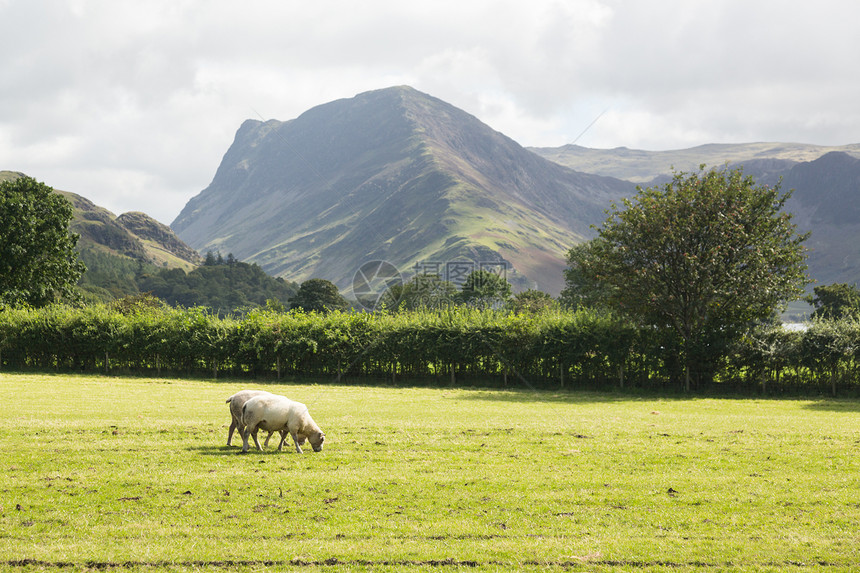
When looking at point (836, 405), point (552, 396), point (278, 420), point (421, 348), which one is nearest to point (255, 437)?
point (278, 420)

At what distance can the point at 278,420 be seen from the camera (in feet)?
44.0

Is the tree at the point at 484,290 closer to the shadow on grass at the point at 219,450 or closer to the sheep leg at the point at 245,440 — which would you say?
the shadow on grass at the point at 219,450

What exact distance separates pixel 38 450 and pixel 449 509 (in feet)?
29.6

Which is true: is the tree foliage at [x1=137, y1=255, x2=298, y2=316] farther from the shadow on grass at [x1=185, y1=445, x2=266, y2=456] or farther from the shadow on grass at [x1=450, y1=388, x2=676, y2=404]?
the shadow on grass at [x1=185, y1=445, x2=266, y2=456]

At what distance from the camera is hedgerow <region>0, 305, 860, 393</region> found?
103ft

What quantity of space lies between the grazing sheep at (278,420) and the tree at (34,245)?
133 ft

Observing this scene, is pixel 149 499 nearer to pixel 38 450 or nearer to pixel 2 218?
pixel 38 450

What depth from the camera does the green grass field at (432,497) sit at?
7574 mm

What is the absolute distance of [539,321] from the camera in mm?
35000

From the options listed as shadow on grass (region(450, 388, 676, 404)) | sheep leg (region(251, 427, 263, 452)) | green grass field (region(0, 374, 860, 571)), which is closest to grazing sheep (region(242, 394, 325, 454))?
sheep leg (region(251, 427, 263, 452))

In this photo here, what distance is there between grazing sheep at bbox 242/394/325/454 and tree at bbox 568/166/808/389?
2313cm

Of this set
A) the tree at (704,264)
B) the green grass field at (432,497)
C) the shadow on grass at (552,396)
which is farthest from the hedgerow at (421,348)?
the green grass field at (432,497)

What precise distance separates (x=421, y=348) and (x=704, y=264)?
1525 centimetres

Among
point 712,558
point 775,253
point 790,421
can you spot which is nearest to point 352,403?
point 790,421
